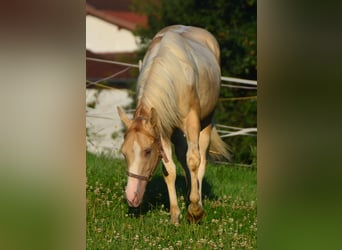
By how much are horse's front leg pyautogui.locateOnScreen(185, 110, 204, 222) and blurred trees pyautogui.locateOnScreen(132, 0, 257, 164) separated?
8.27ft

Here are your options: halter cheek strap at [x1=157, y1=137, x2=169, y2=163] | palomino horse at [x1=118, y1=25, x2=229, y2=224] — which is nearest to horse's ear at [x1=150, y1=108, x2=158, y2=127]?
palomino horse at [x1=118, y1=25, x2=229, y2=224]

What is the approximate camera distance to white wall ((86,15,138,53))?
27.2 feet

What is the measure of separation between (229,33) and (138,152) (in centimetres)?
315

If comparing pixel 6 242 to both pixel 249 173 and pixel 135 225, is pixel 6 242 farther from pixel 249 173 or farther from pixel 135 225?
pixel 249 173

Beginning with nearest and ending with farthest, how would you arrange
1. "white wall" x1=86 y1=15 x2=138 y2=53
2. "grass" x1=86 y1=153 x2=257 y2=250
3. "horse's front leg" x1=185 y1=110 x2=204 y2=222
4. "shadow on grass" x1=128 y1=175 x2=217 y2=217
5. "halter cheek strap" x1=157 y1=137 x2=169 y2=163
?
"grass" x1=86 y1=153 x2=257 y2=250 < "halter cheek strap" x1=157 y1=137 x2=169 y2=163 < "horse's front leg" x1=185 y1=110 x2=204 y2=222 < "shadow on grass" x1=128 y1=175 x2=217 y2=217 < "white wall" x1=86 y1=15 x2=138 y2=53

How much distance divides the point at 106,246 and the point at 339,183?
1.81 m

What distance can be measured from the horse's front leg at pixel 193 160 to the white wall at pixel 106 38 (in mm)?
3821

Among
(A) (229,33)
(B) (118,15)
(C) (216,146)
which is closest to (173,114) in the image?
(C) (216,146)

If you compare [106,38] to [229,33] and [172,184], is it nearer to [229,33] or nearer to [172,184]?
[229,33]

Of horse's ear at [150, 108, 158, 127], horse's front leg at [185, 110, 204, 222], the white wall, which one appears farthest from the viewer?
the white wall

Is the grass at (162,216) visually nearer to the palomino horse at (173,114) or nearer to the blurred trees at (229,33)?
the palomino horse at (173,114)

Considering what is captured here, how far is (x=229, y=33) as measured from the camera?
7.04 metres

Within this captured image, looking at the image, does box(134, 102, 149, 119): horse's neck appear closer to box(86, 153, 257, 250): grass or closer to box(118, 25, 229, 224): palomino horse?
box(118, 25, 229, 224): palomino horse

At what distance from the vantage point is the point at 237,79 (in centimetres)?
704
